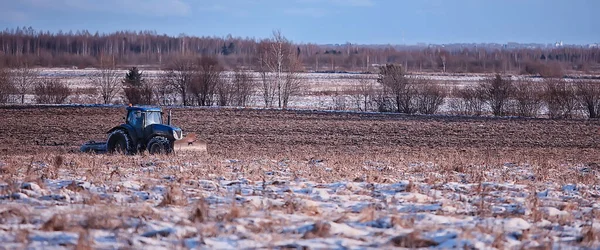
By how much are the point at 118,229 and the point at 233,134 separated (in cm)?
2180

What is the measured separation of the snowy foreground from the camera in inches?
252

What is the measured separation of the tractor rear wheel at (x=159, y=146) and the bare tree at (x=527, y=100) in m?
25.3

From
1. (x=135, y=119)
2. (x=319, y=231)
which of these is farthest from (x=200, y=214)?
(x=135, y=119)

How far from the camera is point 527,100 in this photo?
126 feet

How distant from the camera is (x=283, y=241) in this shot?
6336 mm

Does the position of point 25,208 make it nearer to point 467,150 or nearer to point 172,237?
point 172,237

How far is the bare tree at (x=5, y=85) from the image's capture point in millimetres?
41938

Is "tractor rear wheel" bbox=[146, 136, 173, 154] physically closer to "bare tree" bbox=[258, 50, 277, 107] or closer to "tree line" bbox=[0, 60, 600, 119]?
"tree line" bbox=[0, 60, 600, 119]

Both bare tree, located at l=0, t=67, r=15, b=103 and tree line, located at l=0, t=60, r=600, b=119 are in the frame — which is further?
bare tree, located at l=0, t=67, r=15, b=103

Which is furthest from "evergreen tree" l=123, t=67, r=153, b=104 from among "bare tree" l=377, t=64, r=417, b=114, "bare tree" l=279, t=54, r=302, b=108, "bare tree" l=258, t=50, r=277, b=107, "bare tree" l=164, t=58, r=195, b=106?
"bare tree" l=377, t=64, r=417, b=114

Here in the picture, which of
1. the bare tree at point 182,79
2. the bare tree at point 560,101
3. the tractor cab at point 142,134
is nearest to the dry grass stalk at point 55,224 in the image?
the tractor cab at point 142,134

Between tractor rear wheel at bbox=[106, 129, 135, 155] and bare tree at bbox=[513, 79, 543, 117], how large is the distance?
2561 centimetres

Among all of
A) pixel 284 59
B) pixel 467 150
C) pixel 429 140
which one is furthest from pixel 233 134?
pixel 284 59

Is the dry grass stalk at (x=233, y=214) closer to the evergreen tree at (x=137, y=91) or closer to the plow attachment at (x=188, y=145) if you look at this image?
the plow attachment at (x=188, y=145)
